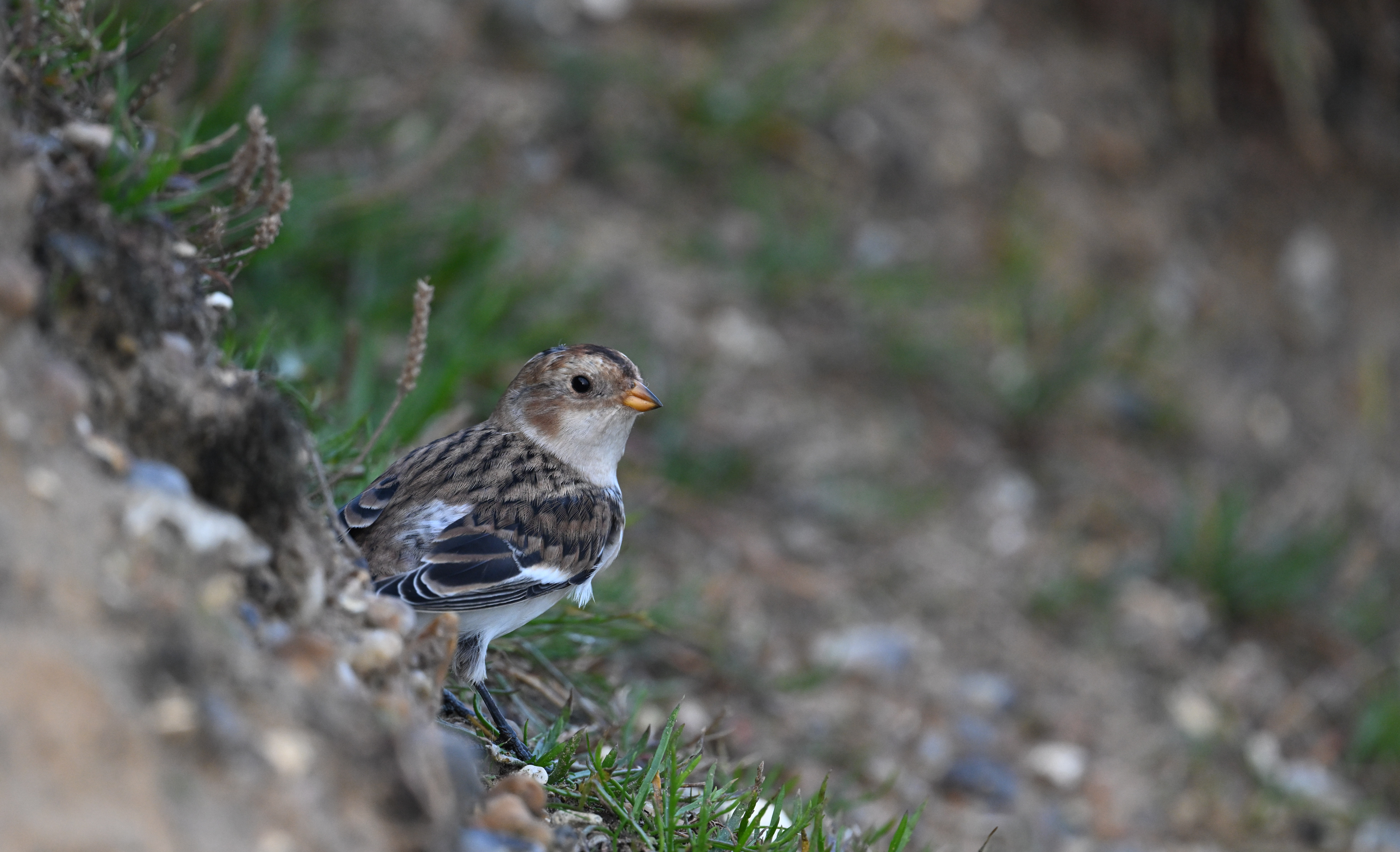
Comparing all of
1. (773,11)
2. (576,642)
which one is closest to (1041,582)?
(576,642)

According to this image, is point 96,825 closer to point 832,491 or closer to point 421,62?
point 832,491

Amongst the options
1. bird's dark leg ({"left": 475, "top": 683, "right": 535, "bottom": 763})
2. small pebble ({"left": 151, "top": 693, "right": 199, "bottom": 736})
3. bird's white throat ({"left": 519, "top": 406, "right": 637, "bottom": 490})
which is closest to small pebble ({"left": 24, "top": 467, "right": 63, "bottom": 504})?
small pebble ({"left": 151, "top": 693, "right": 199, "bottom": 736})

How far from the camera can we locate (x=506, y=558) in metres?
2.86

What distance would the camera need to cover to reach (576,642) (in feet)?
11.4

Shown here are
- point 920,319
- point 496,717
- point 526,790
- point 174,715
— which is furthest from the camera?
point 920,319

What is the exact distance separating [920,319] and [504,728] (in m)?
4.21

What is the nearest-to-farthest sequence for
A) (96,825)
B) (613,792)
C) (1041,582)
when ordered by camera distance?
1. (96,825)
2. (613,792)
3. (1041,582)

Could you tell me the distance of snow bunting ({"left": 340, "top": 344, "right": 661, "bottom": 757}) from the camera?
279 cm

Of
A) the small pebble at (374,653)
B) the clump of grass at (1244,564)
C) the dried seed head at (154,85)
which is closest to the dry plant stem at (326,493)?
the small pebble at (374,653)

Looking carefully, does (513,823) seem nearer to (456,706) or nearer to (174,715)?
(174,715)

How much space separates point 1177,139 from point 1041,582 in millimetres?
3482

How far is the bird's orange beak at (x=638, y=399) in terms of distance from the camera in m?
3.43

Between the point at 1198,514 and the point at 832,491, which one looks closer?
the point at 832,491

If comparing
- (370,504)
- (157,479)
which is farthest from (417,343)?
(157,479)
